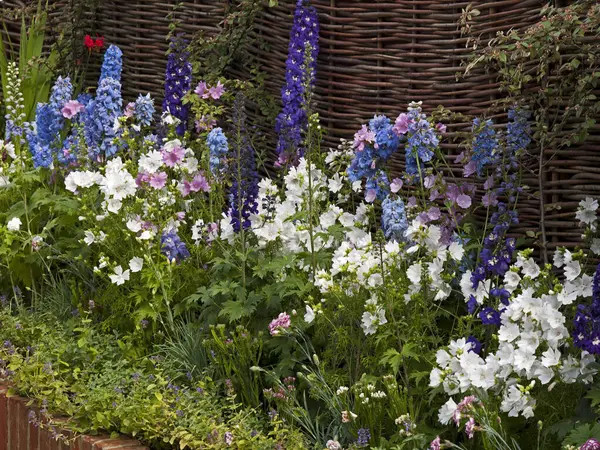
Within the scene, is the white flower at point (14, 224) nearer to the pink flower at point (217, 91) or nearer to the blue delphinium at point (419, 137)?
the pink flower at point (217, 91)

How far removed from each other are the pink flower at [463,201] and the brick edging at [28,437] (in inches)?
60.8

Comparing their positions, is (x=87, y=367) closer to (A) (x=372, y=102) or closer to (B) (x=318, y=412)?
(B) (x=318, y=412)

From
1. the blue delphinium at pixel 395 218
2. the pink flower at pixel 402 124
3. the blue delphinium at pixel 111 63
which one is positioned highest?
the blue delphinium at pixel 111 63

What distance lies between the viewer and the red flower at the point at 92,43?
636 centimetres

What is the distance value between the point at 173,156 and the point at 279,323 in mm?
1322

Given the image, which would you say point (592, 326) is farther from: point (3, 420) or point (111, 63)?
point (111, 63)

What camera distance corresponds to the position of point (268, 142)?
5504mm

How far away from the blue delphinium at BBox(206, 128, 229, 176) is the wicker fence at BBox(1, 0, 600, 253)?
58 cm

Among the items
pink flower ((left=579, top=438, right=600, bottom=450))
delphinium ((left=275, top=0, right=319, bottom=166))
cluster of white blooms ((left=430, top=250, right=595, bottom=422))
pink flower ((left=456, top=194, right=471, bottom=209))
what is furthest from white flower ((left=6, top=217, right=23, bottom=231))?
pink flower ((left=579, top=438, right=600, bottom=450))

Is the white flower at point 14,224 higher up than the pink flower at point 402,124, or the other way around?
the pink flower at point 402,124

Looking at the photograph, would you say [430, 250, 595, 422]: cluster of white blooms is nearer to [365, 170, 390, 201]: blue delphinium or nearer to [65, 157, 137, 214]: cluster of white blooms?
[365, 170, 390, 201]: blue delphinium

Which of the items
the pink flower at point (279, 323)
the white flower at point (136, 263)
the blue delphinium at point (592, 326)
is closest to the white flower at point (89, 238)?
the white flower at point (136, 263)

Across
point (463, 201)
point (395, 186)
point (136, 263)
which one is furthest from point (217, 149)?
point (463, 201)

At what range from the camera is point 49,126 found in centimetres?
558
